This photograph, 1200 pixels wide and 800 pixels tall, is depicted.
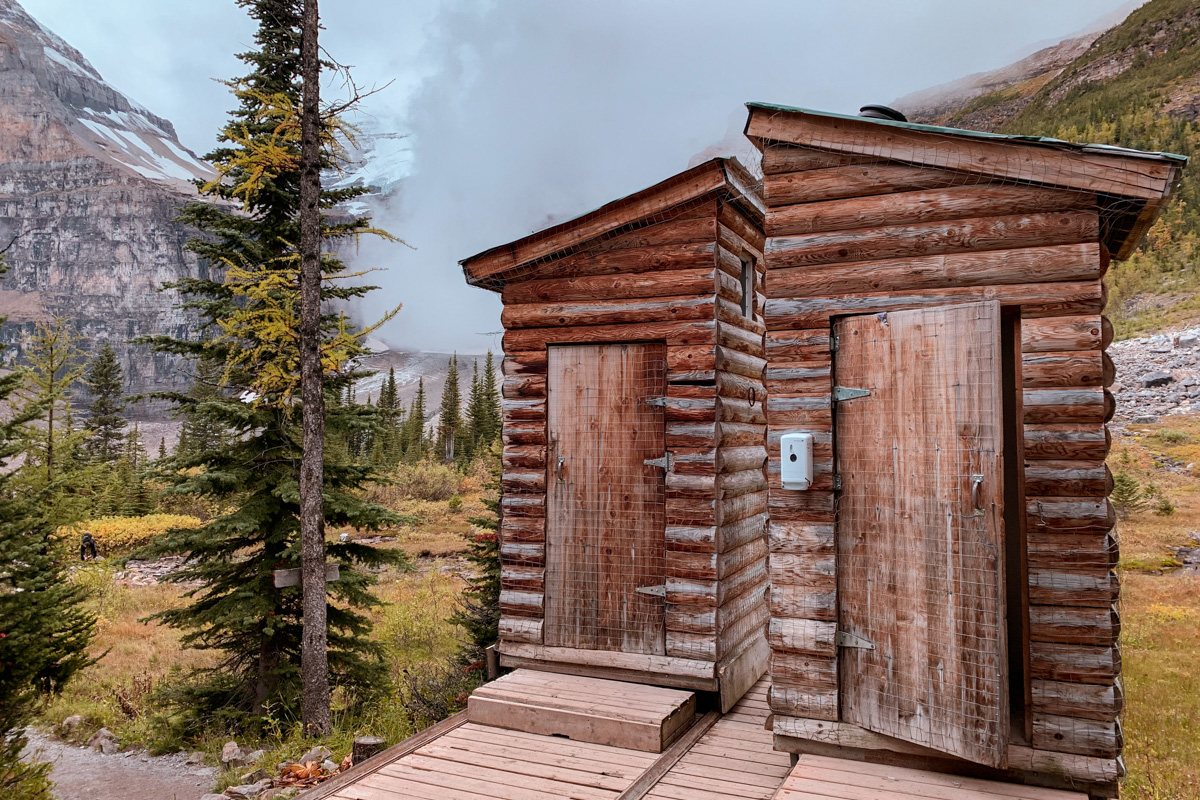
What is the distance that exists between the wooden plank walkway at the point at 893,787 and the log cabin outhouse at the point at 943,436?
86 millimetres

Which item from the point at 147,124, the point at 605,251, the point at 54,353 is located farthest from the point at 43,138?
the point at 605,251

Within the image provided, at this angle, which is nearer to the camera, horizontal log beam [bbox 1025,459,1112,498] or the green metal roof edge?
the green metal roof edge

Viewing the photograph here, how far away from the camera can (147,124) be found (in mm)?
175500

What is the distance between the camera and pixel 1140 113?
162 ft

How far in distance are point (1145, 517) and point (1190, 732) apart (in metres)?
11.6

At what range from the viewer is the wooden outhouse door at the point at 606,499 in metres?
6.11

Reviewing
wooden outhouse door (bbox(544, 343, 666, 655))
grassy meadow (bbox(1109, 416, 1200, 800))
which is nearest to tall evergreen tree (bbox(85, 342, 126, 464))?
wooden outhouse door (bbox(544, 343, 666, 655))

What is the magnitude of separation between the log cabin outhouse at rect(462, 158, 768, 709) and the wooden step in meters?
0.34

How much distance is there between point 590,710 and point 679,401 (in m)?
2.61

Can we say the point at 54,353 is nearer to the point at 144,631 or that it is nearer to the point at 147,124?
the point at 144,631

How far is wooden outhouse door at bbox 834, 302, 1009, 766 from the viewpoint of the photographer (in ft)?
11.6

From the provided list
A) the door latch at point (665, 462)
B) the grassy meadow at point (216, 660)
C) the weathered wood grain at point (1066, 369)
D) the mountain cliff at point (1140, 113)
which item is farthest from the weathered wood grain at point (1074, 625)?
the mountain cliff at point (1140, 113)

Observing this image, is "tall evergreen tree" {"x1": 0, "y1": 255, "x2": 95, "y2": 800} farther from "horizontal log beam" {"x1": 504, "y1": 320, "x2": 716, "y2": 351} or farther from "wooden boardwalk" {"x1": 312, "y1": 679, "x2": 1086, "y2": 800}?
"horizontal log beam" {"x1": 504, "y1": 320, "x2": 716, "y2": 351}

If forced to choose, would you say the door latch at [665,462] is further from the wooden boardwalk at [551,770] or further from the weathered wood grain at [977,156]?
the weathered wood grain at [977,156]
